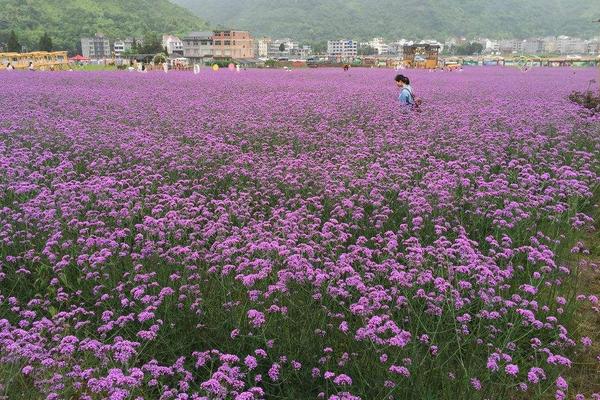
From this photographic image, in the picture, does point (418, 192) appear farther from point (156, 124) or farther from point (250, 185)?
point (156, 124)

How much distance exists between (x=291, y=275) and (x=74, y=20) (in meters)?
181

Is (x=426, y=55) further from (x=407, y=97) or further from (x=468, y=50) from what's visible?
(x=468, y=50)

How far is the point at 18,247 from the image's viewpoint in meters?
4.85

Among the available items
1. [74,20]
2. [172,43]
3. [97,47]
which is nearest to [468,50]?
[172,43]

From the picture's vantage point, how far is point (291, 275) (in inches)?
137

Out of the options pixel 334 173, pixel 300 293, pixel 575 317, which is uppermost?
pixel 334 173

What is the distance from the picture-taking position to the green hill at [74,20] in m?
137

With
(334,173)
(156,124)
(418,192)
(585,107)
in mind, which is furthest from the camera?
(585,107)

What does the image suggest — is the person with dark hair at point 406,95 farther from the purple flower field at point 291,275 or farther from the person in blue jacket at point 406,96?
the purple flower field at point 291,275

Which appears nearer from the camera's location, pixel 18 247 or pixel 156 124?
pixel 18 247

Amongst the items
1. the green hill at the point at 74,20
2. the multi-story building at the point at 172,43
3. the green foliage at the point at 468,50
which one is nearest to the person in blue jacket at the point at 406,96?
the green hill at the point at 74,20

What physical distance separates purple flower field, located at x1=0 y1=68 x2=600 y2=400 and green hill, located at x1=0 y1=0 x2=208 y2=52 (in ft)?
449

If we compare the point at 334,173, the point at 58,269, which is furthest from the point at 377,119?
the point at 58,269

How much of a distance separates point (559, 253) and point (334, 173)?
2766 millimetres
